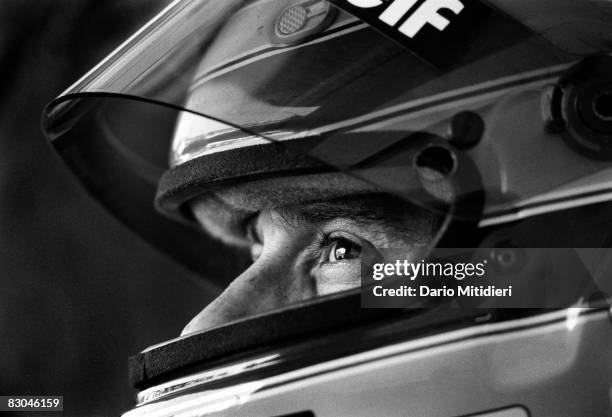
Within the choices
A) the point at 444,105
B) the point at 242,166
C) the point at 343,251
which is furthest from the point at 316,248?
the point at 444,105

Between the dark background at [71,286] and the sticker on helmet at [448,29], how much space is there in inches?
30.6

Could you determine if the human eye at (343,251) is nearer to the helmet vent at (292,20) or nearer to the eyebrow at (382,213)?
the eyebrow at (382,213)

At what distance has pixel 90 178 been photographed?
1144 mm

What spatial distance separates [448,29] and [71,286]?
35.9 inches

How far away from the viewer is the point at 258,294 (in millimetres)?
833

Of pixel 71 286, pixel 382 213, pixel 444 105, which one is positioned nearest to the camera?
pixel 444 105

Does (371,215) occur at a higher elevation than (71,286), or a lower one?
lower

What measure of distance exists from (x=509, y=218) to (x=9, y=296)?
1.00 metres

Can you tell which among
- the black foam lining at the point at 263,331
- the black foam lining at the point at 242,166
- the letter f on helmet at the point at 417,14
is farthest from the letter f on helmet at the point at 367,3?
the black foam lining at the point at 263,331

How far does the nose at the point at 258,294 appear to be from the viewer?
2.68ft

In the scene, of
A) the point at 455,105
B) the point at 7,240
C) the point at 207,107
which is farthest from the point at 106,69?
the point at 7,240

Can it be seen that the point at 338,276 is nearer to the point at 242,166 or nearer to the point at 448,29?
the point at 242,166

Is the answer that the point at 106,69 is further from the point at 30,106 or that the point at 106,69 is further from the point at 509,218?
the point at 30,106

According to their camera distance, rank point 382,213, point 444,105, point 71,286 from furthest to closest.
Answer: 1. point 71,286
2. point 382,213
3. point 444,105
